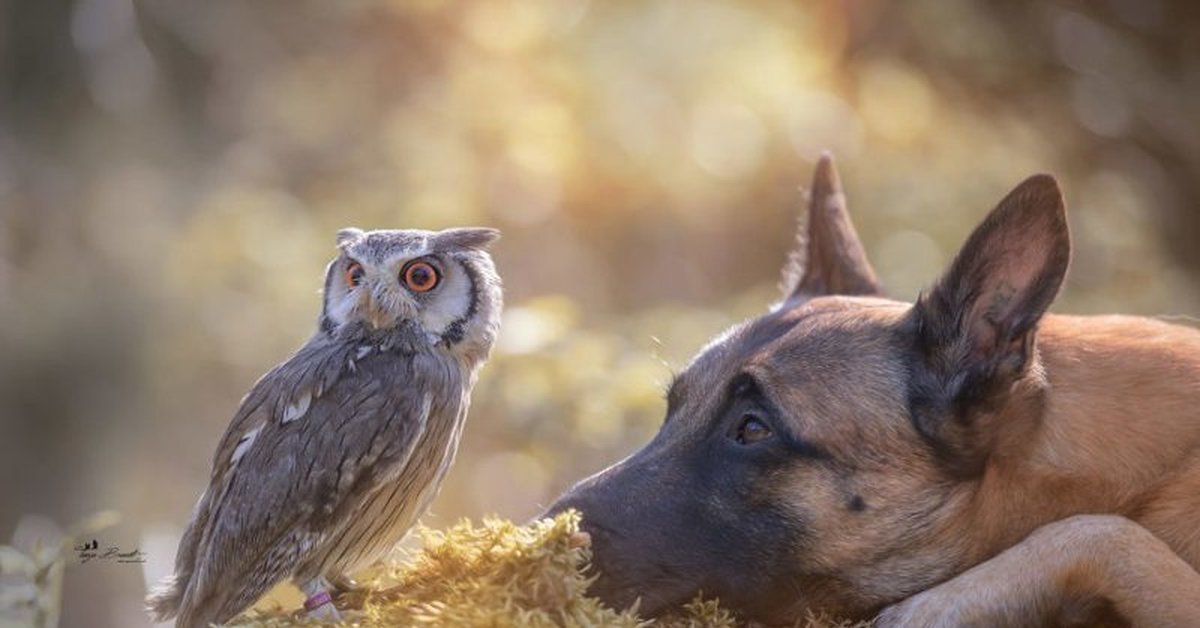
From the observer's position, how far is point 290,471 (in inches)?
134

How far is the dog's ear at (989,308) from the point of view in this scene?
3.43 m

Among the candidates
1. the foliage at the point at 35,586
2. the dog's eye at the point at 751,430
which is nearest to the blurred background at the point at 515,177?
the dog's eye at the point at 751,430

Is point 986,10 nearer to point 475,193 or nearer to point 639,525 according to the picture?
point 475,193

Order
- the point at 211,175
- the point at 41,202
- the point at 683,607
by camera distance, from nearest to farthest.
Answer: the point at 683,607
the point at 41,202
the point at 211,175

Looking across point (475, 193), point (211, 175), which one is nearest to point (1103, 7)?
point (475, 193)

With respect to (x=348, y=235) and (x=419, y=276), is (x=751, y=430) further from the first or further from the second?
(x=348, y=235)

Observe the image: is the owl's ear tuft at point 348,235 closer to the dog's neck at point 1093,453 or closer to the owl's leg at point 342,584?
the owl's leg at point 342,584

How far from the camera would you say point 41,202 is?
8891 mm

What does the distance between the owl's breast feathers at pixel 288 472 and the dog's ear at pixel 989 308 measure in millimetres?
1291

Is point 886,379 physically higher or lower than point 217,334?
lower

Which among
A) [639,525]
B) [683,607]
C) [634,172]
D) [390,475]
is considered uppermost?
[634,172]

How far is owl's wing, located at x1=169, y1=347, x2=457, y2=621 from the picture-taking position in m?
3.38

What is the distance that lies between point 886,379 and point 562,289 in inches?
267

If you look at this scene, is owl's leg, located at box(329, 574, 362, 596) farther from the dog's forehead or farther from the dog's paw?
the dog's paw
